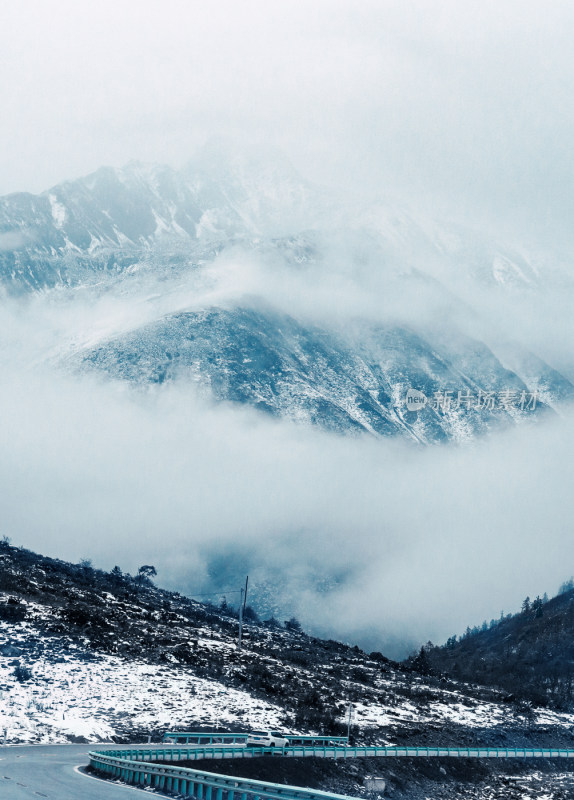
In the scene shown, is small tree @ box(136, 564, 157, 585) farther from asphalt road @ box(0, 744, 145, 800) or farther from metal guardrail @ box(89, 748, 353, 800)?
metal guardrail @ box(89, 748, 353, 800)

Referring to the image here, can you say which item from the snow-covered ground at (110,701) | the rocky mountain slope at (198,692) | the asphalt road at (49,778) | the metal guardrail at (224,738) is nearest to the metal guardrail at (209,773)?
the metal guardrail at (224,738)

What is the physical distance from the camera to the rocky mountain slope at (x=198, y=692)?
58.8m

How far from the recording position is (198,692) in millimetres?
69125

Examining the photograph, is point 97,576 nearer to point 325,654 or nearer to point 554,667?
point 325,654

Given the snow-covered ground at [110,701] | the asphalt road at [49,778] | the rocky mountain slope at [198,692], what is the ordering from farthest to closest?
the rocky mountain slope at [198,692] → the snow-covered ground at [110,701] → the asphalt road at [49,778]

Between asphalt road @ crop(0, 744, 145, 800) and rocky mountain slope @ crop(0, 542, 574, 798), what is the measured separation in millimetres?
4336

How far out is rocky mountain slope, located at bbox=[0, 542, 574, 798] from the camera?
58781mm

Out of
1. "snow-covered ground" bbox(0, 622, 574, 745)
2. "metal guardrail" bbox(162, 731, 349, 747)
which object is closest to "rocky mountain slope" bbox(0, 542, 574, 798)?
"snow-covered ground" bbox(0, 622, 574, 745)

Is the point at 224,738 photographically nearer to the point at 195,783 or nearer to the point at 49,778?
the point at 49,778

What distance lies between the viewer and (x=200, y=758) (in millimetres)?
46812

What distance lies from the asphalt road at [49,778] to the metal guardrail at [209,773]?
Result: 1205mm

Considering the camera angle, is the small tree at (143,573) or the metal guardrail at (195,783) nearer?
the metal guardrail at (195,783)

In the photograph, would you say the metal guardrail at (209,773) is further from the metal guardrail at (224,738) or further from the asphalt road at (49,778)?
the asphalt road at (49,778)

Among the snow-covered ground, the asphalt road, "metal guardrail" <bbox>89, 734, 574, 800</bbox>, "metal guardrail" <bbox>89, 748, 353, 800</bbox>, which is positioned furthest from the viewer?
the snow-covered ground
